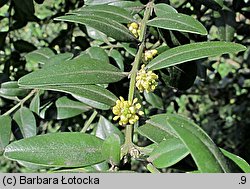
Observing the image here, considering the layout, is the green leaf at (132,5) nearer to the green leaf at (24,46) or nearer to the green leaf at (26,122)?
the green leaf at (26,122)

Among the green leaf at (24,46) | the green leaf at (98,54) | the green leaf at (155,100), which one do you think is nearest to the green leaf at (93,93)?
the green leaf at (98,54)

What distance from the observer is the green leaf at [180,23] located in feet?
3.01

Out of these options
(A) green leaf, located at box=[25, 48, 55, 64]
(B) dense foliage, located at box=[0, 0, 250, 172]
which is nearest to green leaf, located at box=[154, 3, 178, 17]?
(B) dense foliage, located at box=[0, 0, 250, 172]

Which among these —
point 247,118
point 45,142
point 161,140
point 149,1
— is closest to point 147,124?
point 161,140

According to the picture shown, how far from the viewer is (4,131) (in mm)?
1074

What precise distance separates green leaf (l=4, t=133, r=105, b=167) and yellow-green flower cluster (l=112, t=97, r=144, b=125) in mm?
69

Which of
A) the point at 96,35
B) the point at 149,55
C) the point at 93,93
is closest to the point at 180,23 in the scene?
the point at 149,55

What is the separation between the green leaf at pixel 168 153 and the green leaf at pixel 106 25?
264 mm

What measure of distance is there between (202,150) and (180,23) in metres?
0.36

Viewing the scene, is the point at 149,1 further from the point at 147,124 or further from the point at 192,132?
the point at 192,132

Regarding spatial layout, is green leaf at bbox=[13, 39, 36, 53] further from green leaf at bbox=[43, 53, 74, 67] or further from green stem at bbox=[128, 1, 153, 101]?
green stem at bbox=[128, 1, 153, 101]

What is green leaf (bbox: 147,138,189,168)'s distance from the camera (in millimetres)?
733
